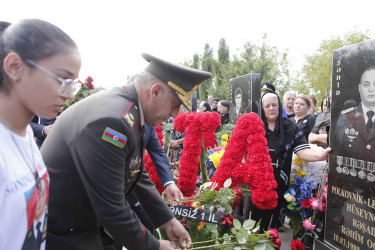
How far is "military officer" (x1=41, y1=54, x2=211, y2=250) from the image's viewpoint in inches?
48.5

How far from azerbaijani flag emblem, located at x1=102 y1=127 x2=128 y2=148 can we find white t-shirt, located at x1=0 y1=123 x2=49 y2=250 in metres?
0.28

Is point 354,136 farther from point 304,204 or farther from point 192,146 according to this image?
point 192,146

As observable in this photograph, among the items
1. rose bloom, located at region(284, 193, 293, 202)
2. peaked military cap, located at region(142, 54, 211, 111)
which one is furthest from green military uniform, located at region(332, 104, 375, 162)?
peaked military cap, located at region(142, 54, 211, 111)

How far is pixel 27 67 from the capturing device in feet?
2.98

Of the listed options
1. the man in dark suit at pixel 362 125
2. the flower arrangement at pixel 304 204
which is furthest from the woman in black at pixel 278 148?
the man in dark suit at pixel 362 125

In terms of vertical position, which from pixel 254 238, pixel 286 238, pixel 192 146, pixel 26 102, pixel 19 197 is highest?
pixel 26 102

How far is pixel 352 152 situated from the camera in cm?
248

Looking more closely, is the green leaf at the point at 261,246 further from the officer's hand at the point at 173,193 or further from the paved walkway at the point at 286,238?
the paved walkway at the point at 286,238

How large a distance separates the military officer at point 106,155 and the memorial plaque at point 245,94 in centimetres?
228

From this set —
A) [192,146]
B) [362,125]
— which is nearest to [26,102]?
[192,146]

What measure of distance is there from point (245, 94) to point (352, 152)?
5.87ft

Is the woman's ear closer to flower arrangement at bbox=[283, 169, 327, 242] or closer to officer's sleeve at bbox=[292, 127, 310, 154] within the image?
flower arrangement at bbox=[283, 169, 327, 242]

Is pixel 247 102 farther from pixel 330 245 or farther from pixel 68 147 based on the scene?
pixel 68 147

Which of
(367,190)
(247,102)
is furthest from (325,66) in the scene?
(367,190)
